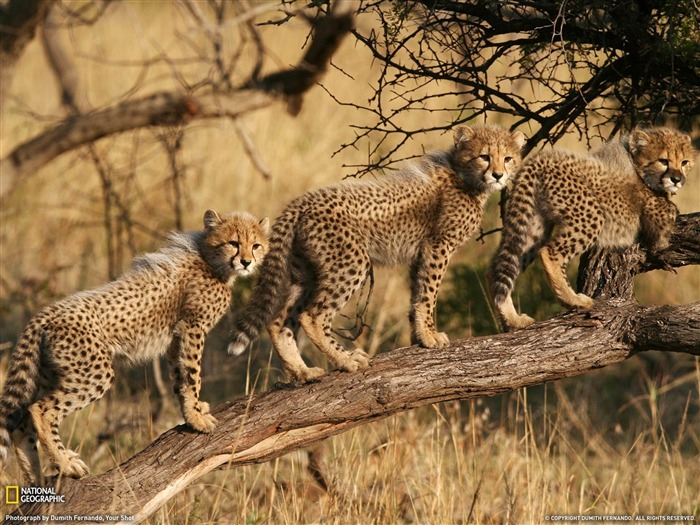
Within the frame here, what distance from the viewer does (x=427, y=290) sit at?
4793 mm

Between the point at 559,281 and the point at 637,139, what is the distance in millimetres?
791

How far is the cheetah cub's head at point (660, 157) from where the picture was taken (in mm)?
4719

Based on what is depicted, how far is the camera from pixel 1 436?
163 inches

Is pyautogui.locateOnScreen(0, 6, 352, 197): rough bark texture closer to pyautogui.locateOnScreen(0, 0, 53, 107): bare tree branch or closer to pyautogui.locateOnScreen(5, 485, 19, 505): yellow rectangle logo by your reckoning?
pyautogui.locateOnScreen(0, 0, 53, 107): bare tree branch

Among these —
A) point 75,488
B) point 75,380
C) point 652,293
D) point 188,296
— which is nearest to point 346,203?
point 188,296

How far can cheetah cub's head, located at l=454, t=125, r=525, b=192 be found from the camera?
4.78 m

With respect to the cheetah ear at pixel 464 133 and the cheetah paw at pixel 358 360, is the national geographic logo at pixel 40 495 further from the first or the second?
the cheetah ear at pixel 464 133

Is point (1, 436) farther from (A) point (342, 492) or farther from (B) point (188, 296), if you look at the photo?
(A) point (342, 492)

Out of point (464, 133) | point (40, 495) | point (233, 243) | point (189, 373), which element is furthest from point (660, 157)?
point (40, 495)

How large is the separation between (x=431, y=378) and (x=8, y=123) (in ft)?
33.8

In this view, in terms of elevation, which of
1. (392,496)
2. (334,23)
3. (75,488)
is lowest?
(392,496)

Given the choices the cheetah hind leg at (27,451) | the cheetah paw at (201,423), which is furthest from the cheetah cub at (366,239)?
the cheetah hind leg at (27,451)

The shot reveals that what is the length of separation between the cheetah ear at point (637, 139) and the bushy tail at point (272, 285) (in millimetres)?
1608

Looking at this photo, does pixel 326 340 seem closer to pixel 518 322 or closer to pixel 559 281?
pixel 518 322
